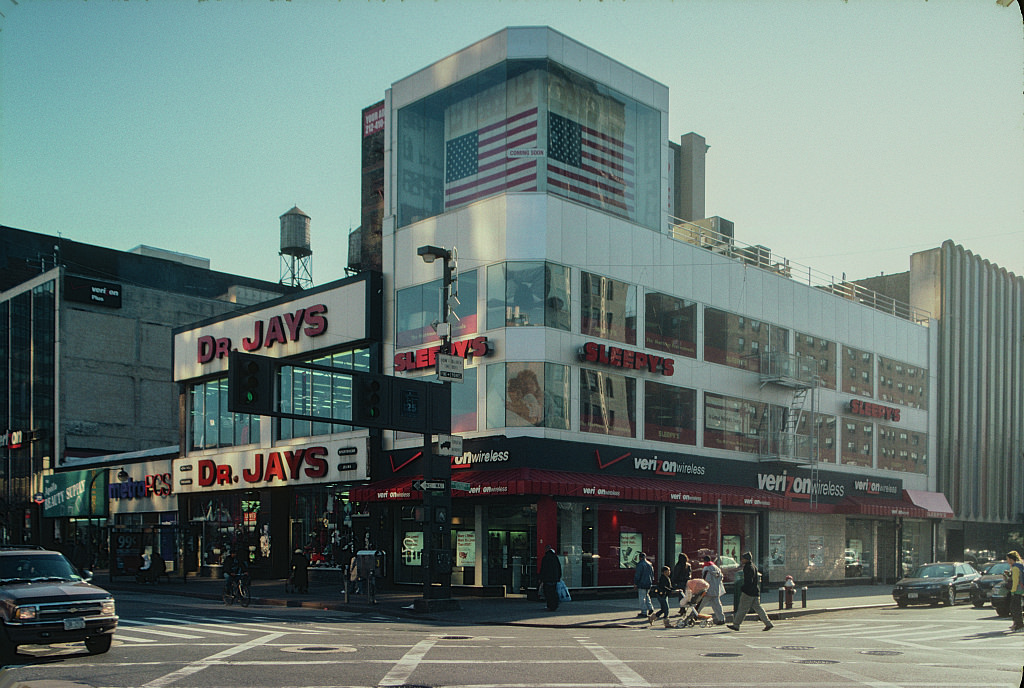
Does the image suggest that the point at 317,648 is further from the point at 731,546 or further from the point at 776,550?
the point at 776,550

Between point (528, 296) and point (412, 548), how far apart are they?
10.5m

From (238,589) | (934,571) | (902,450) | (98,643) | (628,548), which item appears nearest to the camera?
(98,643)

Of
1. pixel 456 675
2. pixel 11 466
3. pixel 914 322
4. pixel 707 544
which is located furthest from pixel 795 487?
pixel 11 466

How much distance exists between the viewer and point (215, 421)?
151 feet

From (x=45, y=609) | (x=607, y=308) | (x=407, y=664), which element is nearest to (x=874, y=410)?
(x=607, y=308)

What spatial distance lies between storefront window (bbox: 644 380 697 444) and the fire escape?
493 centimetres

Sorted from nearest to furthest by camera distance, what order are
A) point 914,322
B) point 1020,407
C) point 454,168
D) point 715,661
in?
point 715,661 → point 454,168 → point 914,322 → point 1020,407

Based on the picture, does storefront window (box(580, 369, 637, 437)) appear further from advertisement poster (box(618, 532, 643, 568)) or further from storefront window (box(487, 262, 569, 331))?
advertisement poster (box(618, 532, 643, 568))

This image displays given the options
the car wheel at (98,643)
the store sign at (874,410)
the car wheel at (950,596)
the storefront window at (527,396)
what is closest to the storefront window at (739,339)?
the store sign at (874,410)

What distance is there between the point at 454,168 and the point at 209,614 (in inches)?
771

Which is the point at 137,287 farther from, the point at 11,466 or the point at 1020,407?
the point at 1020,407

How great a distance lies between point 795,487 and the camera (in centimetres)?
4353

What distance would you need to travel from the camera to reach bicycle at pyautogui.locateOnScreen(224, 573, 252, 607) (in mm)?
29656

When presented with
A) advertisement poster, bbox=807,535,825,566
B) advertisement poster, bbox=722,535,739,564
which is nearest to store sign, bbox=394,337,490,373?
advertisement poster, bbox=722,535,739,564
